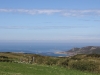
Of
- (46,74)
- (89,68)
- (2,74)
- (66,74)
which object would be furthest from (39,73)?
(89,68)

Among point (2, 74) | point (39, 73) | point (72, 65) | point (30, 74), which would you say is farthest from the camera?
point (72, 65)

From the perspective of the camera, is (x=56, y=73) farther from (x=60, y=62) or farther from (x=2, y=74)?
(x=60, y=62)

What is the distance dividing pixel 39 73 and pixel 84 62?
1080 inches

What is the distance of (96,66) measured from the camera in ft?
218

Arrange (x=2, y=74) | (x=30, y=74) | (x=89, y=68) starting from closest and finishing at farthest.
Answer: (x=2, y=74) → (x=30, y=74) → (x=89, y=68)

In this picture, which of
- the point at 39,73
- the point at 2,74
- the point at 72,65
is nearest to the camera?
the point at 2,74

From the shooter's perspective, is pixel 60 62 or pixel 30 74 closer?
pixel 30 74

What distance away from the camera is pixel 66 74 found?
153ft

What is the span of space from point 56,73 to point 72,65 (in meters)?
23.4

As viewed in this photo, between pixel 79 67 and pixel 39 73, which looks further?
pixel 79 67

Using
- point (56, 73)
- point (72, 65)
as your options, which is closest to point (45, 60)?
point (72, 65)

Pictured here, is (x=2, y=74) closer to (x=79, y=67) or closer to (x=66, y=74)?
(x=66, y=74)

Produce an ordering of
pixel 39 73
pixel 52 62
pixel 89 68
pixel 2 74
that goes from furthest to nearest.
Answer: pixel 52 62 → pixel 89 68 → pixel 39 73 → pixel 2 74

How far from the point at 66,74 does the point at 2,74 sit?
13.5 metres
